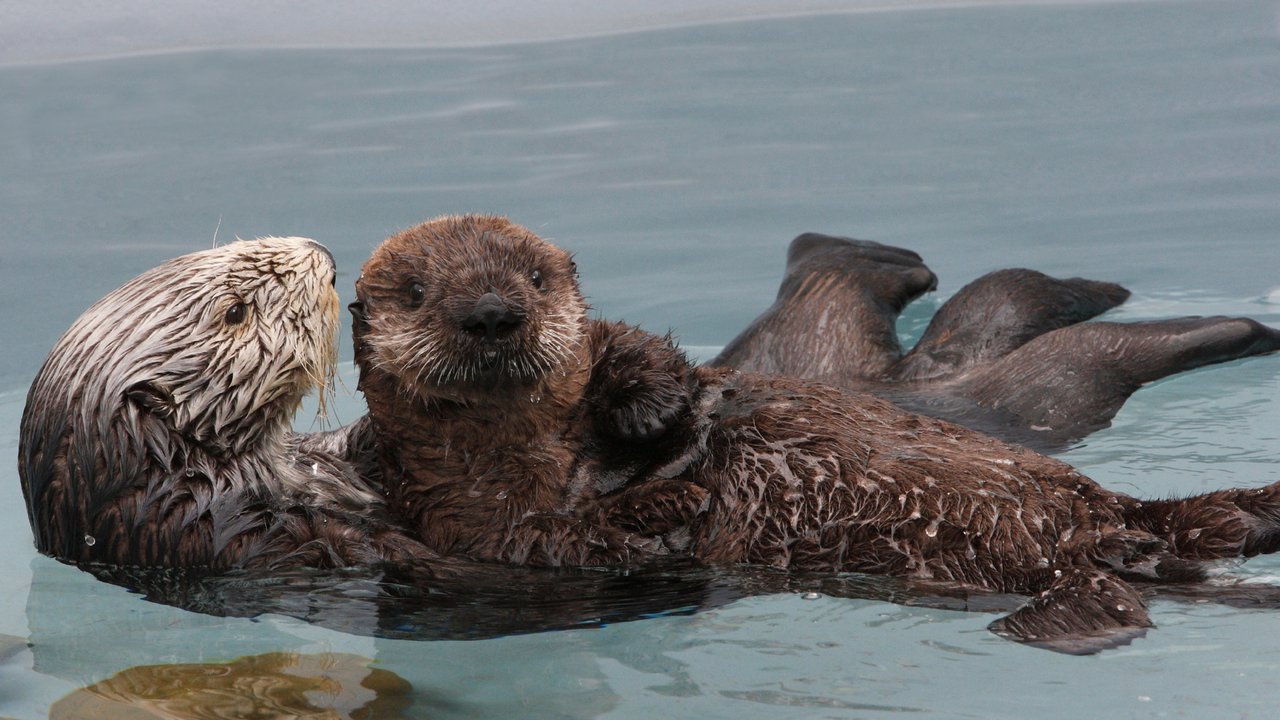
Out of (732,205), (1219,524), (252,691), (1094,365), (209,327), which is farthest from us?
(732,205)

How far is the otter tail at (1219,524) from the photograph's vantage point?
3.34m

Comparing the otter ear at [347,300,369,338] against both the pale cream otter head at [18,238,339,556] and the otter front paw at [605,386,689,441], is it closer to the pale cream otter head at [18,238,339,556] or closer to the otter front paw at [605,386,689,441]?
the pale cream otter head at [18,238,339,556]

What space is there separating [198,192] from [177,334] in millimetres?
4853

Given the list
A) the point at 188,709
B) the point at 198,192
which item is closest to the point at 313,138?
the point at 198,192

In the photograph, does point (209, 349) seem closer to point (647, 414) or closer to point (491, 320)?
point (491, 320)

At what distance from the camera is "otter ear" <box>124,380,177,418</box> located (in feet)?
11.1

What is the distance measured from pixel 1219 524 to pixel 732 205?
4.60 metres

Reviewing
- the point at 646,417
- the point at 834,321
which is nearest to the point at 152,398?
the point at 646,417

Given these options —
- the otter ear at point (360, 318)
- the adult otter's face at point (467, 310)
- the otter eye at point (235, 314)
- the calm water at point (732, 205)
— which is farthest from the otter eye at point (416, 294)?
the calm water at point (732, 205)

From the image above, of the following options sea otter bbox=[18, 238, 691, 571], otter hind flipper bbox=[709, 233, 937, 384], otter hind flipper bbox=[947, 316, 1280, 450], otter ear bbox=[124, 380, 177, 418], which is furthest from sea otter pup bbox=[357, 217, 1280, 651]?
otter hind flipper bbox=[709, 233, 937, 384]

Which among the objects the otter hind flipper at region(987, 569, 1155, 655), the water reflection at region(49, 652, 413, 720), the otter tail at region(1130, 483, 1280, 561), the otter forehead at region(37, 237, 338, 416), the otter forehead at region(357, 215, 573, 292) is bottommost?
the water reflection at region(49, 652, 413, 720)

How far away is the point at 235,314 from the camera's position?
3494 millimetres

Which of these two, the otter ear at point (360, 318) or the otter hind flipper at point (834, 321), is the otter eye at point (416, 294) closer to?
the otter ear at point (360, 318)

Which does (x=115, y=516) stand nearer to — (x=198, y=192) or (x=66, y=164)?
(x=198, y=192)
